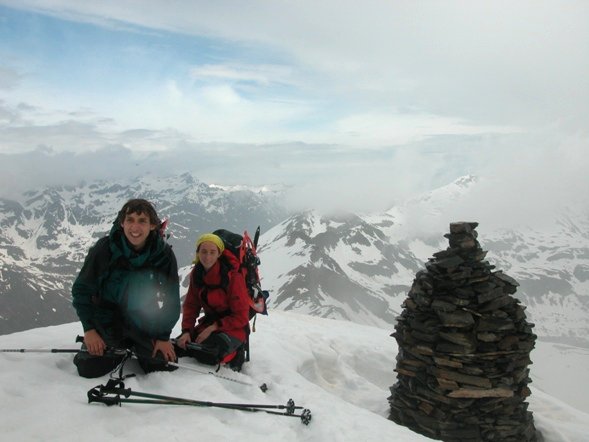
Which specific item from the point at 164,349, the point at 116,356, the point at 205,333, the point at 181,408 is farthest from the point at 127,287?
the point at 181,408

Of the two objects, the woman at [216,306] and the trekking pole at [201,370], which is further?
the woman at [216,306]

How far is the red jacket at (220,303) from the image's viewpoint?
9828 millimetres

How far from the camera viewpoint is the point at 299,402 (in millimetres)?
9266

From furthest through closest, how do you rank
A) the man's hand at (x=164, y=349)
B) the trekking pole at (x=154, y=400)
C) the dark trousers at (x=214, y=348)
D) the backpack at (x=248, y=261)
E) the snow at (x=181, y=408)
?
the backpack at (x=248, y=261) < the dark trousers at (x=214, y=348) < the man's hand at (x=164, y=349) < the trekking pole at (x=154, y=400) < the snow at (x=181, y=408)

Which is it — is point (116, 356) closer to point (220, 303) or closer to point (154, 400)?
point (154, 400)

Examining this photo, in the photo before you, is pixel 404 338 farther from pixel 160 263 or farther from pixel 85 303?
pixel 85 303

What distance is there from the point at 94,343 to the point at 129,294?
3.37 feet

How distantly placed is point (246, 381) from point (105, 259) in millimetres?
3936

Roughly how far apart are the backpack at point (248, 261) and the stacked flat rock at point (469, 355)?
5.64 metres

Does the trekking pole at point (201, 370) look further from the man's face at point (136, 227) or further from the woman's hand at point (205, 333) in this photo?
the man's face at point (136, 227)

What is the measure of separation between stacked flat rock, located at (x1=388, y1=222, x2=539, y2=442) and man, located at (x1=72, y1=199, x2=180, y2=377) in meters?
8.27

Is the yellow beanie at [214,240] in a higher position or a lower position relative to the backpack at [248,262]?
higher

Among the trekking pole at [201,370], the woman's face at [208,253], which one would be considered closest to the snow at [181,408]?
the trekking pole at [201,370]

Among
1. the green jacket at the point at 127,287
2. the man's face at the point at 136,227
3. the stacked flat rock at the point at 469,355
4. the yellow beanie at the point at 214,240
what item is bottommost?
the stacked flat rock at the point at 469,355
